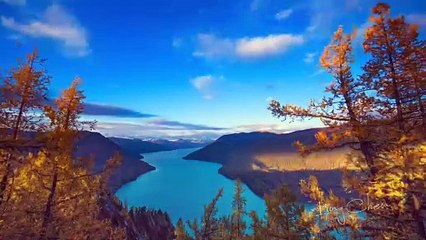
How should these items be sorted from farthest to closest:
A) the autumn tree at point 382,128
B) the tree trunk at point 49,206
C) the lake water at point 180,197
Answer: the lake water at point 180,197, the tree trunk at point 49,206, the autumn tree at point 382,128

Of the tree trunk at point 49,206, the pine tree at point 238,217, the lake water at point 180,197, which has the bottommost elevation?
the lake water at point 180,197

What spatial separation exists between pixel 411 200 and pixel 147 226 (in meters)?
74.7

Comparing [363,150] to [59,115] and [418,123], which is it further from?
[59,115]

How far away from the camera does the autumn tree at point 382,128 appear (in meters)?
8.71

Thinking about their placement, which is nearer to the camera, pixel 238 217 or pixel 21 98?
pixel 21 98

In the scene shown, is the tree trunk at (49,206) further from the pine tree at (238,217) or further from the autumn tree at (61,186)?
the pine tree at (238,217)

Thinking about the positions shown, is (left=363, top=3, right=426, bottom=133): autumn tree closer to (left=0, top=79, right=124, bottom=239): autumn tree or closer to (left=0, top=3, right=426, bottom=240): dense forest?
(left=0, top=3, right=426, bottom=240): dense forest

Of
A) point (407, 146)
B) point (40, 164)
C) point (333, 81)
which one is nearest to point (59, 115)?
point (40, 164)

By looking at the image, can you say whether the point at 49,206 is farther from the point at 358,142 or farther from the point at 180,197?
the point at 180,197

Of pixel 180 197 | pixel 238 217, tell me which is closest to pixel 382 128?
pixel 238 217

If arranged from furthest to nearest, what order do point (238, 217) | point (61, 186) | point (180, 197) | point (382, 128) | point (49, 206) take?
point (180, 197), point (238, 217), point (61, 186), point (49, 206), point (382, 128)

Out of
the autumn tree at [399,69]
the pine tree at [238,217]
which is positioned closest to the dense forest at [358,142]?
the autumn tree at [399,69]

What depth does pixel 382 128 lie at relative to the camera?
9.84 m

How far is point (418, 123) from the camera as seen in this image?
9.65m
